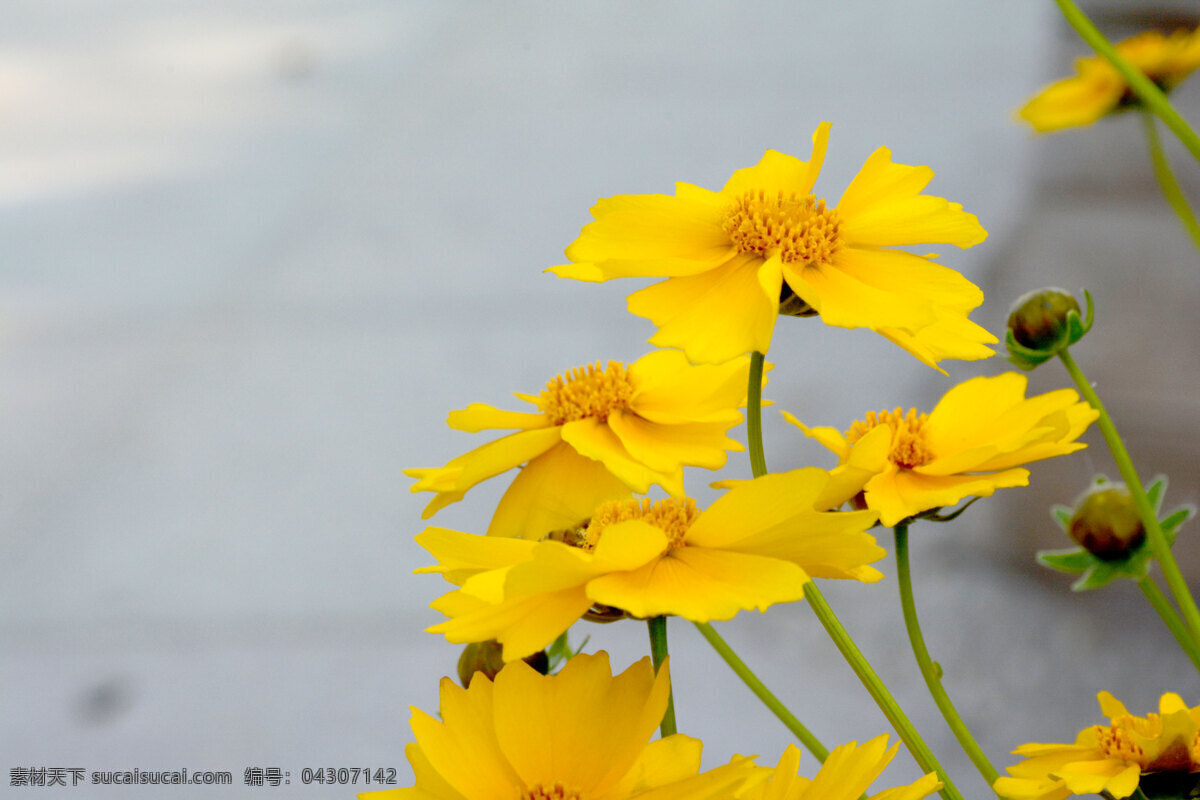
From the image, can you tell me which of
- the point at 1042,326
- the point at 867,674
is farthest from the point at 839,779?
the point at 1042,326

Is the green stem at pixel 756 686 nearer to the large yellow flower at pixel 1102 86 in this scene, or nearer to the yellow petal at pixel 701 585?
the yellow petal at pixel 701 585

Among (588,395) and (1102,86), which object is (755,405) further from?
(1102,86)

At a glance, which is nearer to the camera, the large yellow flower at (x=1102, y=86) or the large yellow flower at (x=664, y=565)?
the large yellow flower at (x=664, y=565)

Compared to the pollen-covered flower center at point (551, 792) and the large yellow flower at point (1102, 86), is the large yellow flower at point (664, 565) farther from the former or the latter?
the large yellow flower at point (1102, 86)

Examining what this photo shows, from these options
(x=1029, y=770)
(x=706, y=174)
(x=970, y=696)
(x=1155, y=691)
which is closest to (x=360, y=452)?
(x=706, y=174)

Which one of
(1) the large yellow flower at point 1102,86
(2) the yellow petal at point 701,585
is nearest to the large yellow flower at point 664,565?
(2) the yellow petal at point 701,585

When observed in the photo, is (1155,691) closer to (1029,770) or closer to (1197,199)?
(1197,199)

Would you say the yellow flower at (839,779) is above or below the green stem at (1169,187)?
below

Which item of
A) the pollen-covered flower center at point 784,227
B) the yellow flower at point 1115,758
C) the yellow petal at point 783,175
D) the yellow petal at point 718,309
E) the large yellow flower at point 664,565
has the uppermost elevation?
the yellow petal at point 783,175
